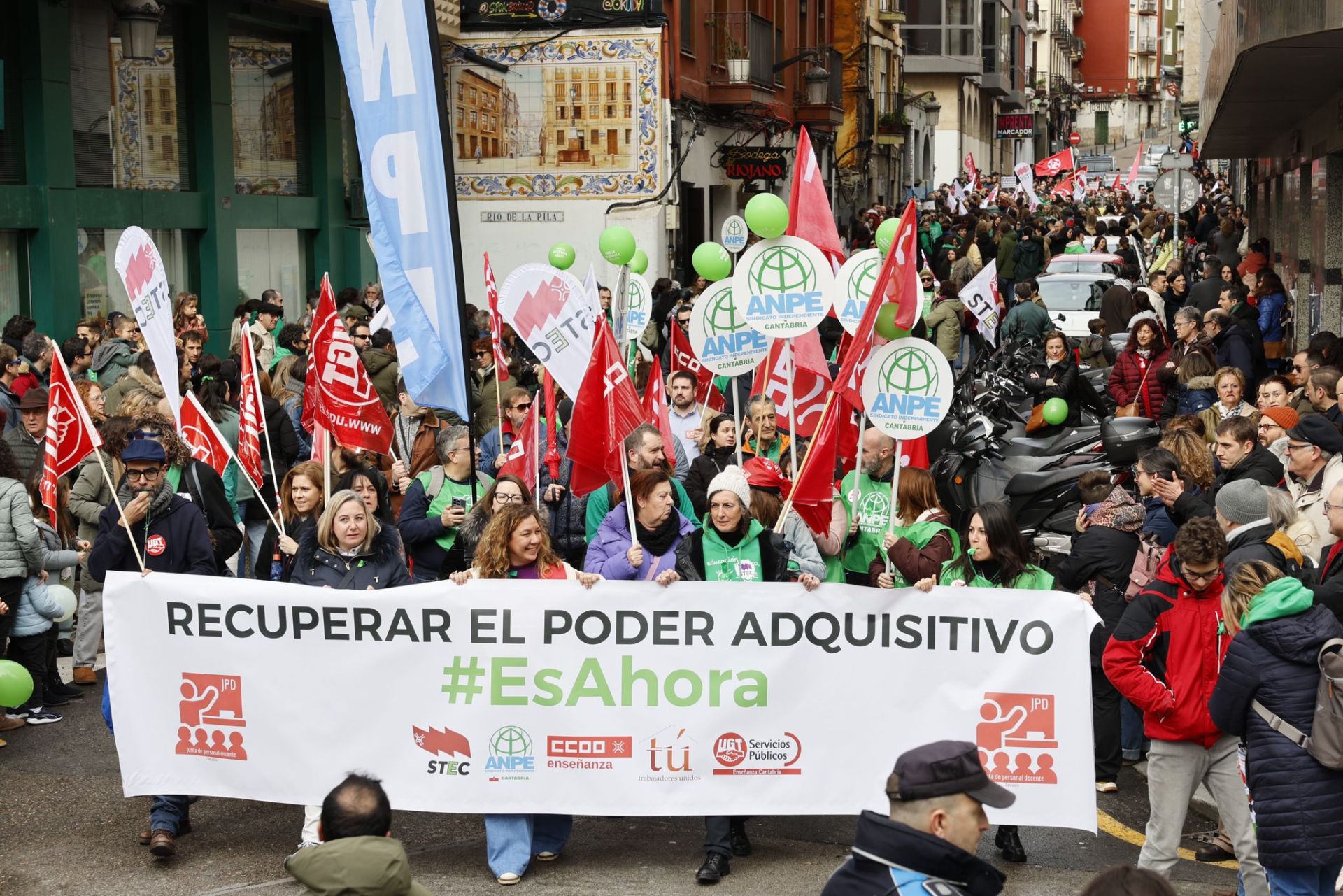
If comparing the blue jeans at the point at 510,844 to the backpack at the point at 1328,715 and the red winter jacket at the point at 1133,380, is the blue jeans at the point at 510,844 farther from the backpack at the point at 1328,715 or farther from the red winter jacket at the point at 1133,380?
the red winter jacket at the point at 1133,380

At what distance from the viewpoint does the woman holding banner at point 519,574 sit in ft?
22.8

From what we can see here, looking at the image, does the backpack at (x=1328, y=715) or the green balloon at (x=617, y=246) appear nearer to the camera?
the backpack at (x=1328, y=715)

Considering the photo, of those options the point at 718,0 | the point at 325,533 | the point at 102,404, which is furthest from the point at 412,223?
the point at 718,0

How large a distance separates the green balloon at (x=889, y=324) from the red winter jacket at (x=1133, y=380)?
21.3ft

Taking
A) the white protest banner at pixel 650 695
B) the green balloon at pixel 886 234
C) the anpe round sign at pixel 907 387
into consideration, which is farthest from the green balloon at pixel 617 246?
the white protest banner at pixel 650 695

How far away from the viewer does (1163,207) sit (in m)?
24.7

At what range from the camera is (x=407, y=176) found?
24.2ft

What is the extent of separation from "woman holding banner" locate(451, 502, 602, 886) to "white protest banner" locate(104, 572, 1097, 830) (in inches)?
3.6

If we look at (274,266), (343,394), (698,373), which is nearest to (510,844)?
(343,394)

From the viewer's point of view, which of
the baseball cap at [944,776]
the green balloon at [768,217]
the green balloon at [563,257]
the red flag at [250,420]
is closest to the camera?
the baseball cap at [944,776]

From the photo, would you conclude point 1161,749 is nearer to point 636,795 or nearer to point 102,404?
point 636,795

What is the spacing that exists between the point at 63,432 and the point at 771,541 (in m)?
3.69

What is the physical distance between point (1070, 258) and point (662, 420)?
18.6 meters

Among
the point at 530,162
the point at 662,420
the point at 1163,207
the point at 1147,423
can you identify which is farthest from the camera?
the point at 530,162
